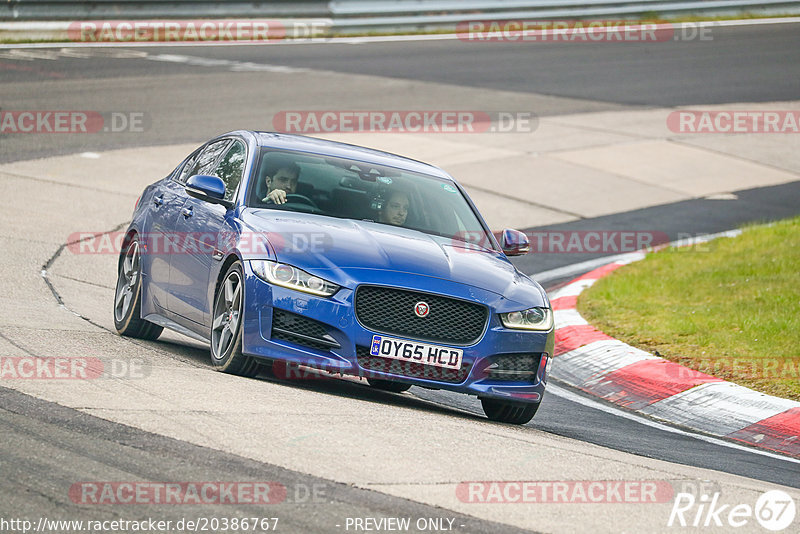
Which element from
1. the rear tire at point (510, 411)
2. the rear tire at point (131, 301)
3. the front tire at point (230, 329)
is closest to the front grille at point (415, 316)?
the rear tire at point (510, 411)

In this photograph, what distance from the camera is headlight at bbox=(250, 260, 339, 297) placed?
7.30 m

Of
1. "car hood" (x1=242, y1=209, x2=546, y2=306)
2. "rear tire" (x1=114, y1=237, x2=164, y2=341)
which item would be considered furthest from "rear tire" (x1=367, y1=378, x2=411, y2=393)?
"rear tire" (x1=114, y1=237, x2=164, y2=341)

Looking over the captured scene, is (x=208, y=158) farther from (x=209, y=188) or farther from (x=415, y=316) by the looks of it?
(x=415, y=316)

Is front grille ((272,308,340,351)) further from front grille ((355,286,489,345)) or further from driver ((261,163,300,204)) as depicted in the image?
driver ((261,163,300,204))

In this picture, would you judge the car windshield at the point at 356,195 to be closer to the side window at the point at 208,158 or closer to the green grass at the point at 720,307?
the side window at the point at 208,158

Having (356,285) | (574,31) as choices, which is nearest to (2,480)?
(356,285)

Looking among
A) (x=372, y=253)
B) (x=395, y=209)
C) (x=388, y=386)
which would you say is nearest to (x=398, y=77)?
(x=395, y=209)

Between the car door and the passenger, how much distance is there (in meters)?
1.00

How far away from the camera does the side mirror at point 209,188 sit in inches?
324

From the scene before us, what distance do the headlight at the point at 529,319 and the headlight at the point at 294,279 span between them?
3.56 feet

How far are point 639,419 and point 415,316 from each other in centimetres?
212

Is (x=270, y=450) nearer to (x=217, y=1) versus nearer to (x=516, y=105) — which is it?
(x=516, y=105)

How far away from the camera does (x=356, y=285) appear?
288 inches

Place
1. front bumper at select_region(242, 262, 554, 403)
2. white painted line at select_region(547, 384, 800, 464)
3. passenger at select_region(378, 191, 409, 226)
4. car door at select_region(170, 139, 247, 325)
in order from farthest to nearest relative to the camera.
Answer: passenger at select_region(378, 191, 409, 226) < car door at select_region(170, 139, 247, 325) < white painted line at select_region(547, 384, 800, 464) < front bumper at select_region(242, 262, 554, 403)
